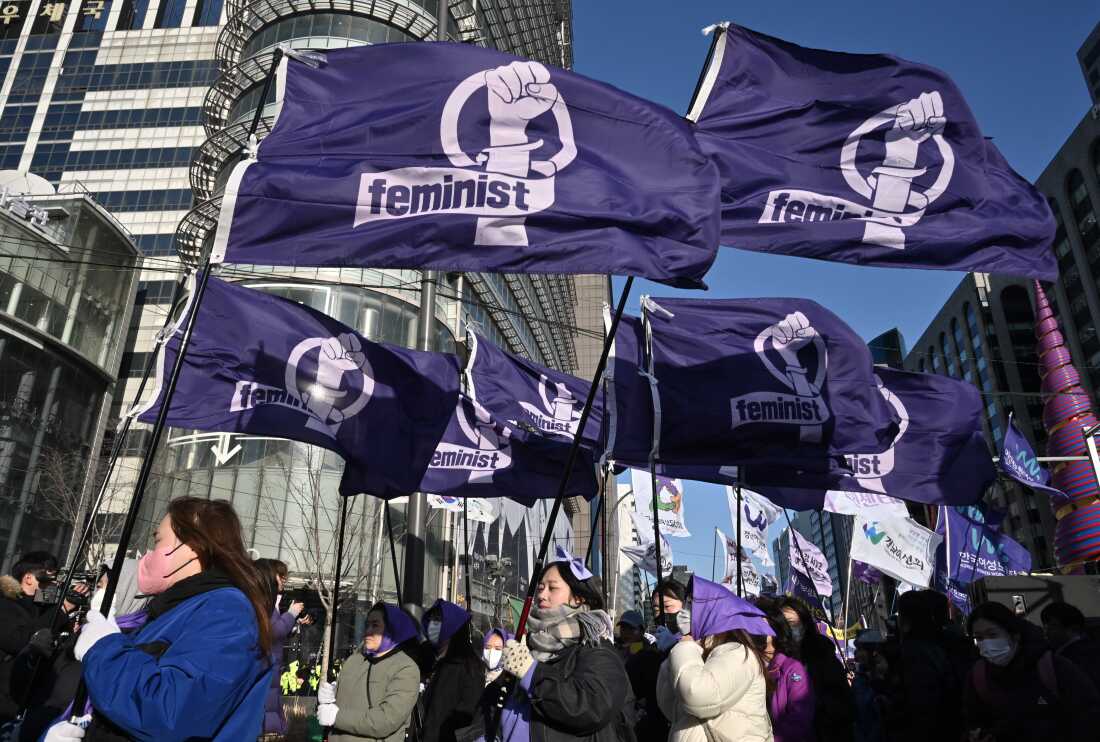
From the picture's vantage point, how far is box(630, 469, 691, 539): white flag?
68.0 ft

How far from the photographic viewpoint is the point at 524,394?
1004cm

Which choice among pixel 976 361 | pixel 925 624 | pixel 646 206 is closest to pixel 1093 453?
pixel 925 624

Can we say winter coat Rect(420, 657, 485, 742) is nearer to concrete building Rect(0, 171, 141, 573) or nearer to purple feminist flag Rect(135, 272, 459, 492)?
purple feminist flag Rect(135, 272, 459, 492)

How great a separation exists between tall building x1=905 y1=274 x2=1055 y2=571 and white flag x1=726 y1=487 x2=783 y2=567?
4666 cm

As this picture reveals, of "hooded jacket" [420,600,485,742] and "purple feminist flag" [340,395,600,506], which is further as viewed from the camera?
"purple feminist flag" [340,395,600,506]

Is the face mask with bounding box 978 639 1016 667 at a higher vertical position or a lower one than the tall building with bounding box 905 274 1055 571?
lower

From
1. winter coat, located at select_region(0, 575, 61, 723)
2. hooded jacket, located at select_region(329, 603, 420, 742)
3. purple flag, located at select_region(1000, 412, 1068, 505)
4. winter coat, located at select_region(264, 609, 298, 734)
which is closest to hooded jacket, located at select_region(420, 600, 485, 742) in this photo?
hooded jacket, located at select_region(329, 603, 420, 742)

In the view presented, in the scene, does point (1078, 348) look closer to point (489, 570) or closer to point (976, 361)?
point (976, 361)

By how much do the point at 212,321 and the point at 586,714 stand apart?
220 inches

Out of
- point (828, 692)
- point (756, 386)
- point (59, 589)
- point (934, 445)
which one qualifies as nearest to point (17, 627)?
point (59, 589)

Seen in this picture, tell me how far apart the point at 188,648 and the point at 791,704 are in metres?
4.08

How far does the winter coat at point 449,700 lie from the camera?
5516mm

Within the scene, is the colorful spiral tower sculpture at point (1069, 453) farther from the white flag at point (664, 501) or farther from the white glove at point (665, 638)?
the white glove at point (665, 638)

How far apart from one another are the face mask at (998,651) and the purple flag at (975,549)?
11.4m
